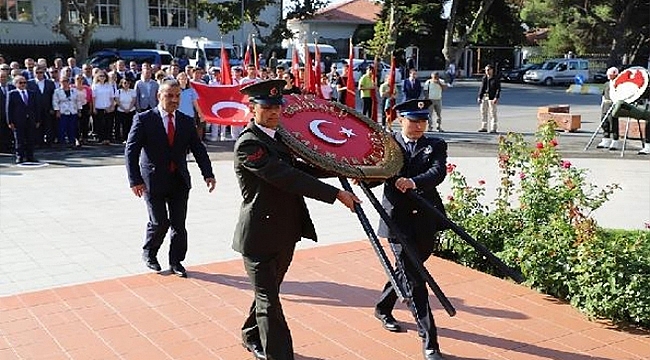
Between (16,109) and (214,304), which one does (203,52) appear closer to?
(16,109)

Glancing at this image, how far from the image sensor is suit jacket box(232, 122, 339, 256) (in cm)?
422

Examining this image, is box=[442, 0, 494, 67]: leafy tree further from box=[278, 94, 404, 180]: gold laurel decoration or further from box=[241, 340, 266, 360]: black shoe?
box=[241, 340, 266, 360]: black shoe

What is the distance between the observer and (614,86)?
1552cm

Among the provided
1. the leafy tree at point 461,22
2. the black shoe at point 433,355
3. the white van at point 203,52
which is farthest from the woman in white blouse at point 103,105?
the leafy tree at point 461,22

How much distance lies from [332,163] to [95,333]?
2349mm

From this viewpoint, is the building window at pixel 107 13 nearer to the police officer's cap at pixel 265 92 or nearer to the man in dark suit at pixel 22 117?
the man in dark suit at pixel 22 117

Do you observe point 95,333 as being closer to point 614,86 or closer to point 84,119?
point 84,119

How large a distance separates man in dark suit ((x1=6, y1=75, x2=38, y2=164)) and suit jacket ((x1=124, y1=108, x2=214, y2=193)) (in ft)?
24.4

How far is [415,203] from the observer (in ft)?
16.4

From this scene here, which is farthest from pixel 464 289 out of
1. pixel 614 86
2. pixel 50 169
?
pixel 614 86

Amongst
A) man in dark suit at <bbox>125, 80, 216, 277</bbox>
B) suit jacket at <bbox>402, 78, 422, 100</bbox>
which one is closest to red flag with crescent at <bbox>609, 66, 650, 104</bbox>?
suit jacket at <bbox>402, 78, 422, 100</bbox>

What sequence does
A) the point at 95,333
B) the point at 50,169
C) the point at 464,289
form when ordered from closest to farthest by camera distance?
the point at 95,333 → the point at 464,289 → the point at 50,169

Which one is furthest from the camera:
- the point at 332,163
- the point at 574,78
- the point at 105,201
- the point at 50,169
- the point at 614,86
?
the point at 574,78

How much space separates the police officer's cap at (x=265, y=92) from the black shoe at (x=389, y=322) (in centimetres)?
209
